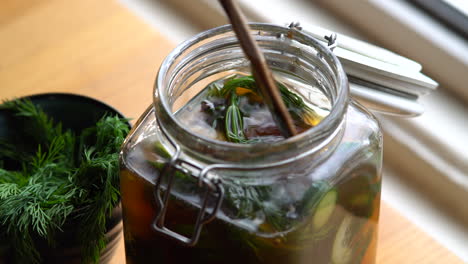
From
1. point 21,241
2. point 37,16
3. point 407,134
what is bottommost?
point 21,241

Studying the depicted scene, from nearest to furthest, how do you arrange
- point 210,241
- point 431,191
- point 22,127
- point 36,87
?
point 210,241 → point 22,127 → point 36,87 → point 431,191

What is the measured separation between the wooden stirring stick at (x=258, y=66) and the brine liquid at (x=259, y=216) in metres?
0.04

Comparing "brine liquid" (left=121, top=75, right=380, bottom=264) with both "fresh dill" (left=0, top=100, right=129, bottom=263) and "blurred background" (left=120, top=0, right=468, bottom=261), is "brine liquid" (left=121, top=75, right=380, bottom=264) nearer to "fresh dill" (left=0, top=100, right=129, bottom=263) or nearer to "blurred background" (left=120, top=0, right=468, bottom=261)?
"fresh dill" (left=0, top=100, right=129, bottom=263)

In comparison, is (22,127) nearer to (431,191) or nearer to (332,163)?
(332,163)

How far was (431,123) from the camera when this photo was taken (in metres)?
0.84

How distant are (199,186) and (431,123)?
20.5 inches

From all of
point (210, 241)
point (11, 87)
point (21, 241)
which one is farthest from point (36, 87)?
point (210, 241)

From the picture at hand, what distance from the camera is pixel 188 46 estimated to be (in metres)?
0.45

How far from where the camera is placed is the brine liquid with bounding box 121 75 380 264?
41 centimetres

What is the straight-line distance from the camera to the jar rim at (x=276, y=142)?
1.25 ft

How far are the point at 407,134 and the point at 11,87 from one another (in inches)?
19.1

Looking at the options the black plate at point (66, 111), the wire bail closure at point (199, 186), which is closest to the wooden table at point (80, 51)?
the black plate at point (66, 111)

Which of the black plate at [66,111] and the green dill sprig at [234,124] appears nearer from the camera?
the green dill sprig at [234,124]

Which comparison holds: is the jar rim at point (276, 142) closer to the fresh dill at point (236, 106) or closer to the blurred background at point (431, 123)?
the fresh dill at point (236, 106)
